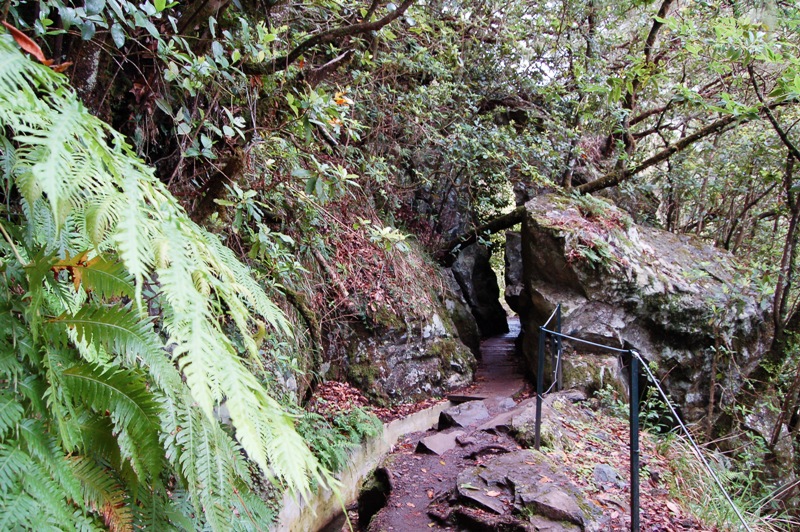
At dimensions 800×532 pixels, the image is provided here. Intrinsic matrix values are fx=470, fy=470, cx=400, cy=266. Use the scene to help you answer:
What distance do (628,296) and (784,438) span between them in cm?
258

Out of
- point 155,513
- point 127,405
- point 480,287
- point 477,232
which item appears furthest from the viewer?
point 480,287

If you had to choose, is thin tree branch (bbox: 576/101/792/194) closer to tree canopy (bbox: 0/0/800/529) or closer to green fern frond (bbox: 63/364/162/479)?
tree canopy (bbox: 0/0/800/529)

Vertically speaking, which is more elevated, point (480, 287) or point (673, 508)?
point (673, 508)

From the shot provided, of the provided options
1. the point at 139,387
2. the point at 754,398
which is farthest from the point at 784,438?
the point at 139,387

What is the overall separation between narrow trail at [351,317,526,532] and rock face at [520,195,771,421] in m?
1.70

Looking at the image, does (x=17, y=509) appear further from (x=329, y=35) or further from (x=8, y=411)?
(x=329, y=35)

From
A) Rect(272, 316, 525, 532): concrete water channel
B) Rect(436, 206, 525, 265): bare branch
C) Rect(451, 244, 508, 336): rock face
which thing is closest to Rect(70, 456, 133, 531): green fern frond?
Rect(272, 316, 525, 532): concrete water channel

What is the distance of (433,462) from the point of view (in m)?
4.81

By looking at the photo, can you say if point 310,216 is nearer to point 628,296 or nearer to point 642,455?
point 642,455

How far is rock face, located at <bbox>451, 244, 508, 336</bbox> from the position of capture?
11.2m

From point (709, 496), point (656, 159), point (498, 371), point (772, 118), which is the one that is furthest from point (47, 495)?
point (656, 159)

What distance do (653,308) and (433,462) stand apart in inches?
178

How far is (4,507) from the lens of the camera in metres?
0.78

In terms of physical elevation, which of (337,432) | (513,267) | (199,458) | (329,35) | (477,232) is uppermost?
(329,35)
